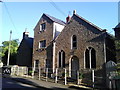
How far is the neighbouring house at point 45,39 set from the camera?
2125cm

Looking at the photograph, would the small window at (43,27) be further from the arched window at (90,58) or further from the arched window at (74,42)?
the arched window at (90,58)

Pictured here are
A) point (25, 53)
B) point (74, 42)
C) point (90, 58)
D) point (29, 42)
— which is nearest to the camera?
point (90, 58)

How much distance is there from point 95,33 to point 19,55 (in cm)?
1689

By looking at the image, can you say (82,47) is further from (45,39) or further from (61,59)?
(45,39)

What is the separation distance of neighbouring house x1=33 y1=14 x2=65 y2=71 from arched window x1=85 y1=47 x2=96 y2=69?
5.57m

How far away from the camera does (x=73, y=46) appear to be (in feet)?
60.5

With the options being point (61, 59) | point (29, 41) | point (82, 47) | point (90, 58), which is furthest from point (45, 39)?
point (90, 58)

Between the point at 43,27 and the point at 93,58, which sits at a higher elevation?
the point at 43,27

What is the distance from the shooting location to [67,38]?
19.1 meters

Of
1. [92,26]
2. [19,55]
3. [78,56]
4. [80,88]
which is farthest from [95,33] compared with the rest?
[19,55]

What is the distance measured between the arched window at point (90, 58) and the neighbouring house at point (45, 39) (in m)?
5.57

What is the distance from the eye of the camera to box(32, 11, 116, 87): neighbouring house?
15.7 metres

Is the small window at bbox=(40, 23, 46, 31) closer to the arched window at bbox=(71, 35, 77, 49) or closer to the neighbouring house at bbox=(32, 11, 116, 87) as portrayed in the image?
the neighbouring house at bbox=(32, 11, 116, 87)

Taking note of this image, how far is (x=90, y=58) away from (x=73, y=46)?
301 centimetres
